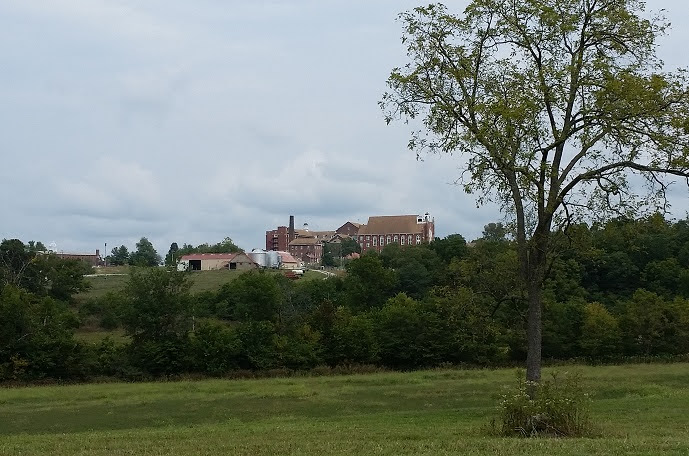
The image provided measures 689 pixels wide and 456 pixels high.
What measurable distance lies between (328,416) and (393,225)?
6245 inches

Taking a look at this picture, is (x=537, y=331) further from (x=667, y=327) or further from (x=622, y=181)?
(x=667, y=327)

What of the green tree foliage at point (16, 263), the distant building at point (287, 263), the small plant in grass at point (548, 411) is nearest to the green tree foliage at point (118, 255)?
the distant building at point (287, 263)

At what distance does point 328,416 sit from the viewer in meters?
28.2

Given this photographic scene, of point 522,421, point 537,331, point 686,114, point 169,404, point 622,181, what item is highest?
point 686,114

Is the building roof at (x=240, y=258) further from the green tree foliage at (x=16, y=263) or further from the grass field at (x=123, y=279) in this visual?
the green tree foliage at (x=16, y=263)

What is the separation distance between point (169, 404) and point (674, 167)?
24.7m

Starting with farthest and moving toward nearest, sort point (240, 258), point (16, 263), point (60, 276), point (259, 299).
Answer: point (240, 258), point (16, 263), point (60, 276), point (259, 299)

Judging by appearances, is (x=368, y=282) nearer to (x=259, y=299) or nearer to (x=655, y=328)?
(x=259, y=299)

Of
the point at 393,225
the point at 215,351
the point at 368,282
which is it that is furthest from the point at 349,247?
the point at 215,351

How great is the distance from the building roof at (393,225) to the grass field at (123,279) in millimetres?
54522

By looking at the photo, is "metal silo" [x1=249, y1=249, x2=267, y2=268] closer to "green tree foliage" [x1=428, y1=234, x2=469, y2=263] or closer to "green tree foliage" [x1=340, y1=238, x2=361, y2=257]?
"green tree foliage" [x1=340, y1=238, x2=361, y2=257]

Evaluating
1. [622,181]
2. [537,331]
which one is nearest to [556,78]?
[622,181]

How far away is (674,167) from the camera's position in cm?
1956

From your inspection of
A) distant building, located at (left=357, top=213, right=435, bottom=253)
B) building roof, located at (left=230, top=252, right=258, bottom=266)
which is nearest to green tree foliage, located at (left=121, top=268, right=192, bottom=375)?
building roof, located at (left=230, top=252, right=258, bottom=266)
